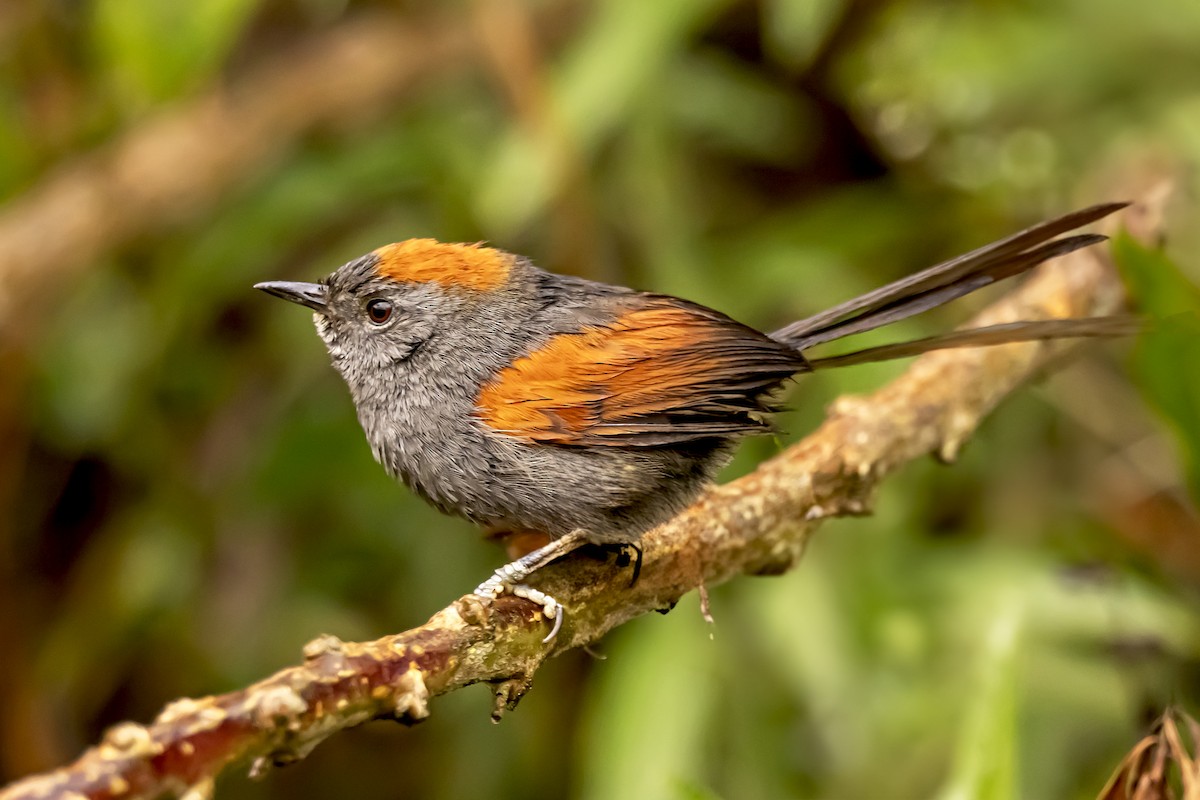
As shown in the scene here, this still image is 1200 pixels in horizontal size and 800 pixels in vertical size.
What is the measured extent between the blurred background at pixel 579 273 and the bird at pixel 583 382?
1160 mm

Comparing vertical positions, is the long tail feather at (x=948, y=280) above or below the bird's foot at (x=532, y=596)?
above

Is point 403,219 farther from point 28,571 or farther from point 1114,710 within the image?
point 1114,710

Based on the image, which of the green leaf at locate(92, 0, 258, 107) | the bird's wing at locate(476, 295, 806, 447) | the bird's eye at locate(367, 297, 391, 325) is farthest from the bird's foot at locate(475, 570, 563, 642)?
the green leaf at locate(92, 0, 258, 107)

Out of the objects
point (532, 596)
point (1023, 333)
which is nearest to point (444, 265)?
point (532, 596)

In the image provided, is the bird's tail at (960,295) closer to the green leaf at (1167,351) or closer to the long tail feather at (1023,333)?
the long tail feather at (1023,333)

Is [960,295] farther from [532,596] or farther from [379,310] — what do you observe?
[379,310]

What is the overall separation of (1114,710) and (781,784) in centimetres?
96

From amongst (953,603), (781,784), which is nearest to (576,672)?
(781,784)

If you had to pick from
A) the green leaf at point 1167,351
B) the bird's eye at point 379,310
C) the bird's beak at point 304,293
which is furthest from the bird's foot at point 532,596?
the green leaf at point 1167,351

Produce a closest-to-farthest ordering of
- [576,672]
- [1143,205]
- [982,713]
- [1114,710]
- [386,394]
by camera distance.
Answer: [982,713] < [386,394] < [1143,205] < [1114,710] < [576,672]

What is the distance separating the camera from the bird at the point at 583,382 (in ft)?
8.02

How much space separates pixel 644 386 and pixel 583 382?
0.12 m

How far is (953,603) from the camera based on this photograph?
153 inches

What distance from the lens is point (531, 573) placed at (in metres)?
2.27
